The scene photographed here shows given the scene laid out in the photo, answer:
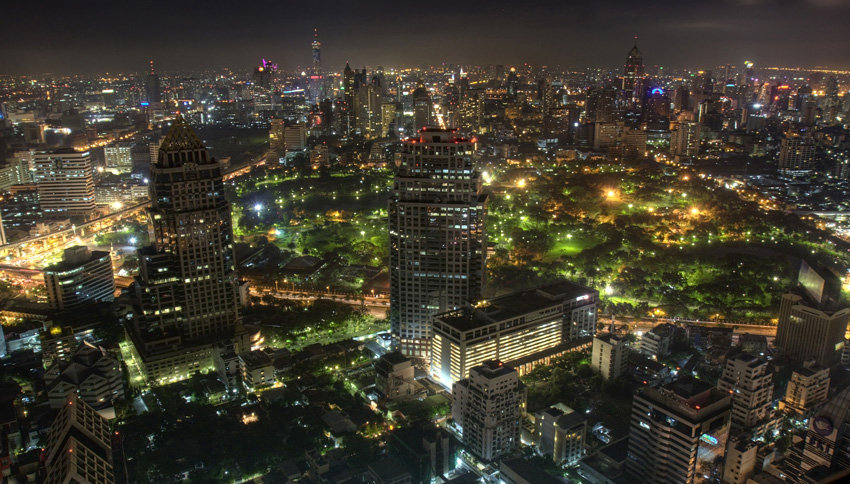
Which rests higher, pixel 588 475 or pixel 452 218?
pixel 452 218

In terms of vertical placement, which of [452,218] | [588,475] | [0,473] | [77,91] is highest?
[77,91]

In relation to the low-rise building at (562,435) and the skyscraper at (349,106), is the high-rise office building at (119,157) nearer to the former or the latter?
the skyscraper at (349,106)

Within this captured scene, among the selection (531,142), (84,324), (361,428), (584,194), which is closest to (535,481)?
(361,428)

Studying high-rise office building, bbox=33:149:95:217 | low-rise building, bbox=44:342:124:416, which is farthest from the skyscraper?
low-rise building, bbox=44:342:124:416

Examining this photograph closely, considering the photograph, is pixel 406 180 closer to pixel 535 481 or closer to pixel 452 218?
pixel 452 218

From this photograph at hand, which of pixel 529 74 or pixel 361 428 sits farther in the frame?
pixel 529 74

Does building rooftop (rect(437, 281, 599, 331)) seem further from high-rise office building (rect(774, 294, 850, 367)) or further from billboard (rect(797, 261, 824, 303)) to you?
billboard (rect(797, 261, 824, 303))
